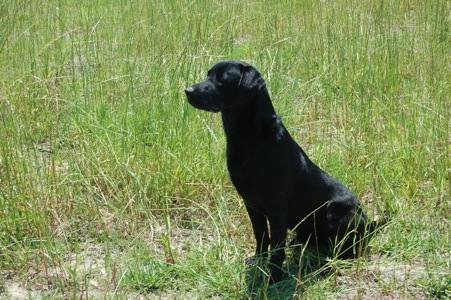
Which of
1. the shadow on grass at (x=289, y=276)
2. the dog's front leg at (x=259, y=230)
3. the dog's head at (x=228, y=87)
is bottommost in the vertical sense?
the shadow on grass at (x=289, y=276)

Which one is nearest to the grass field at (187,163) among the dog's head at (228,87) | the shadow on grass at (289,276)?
the shadow on grass at (289,276)

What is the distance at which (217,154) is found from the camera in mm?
4000

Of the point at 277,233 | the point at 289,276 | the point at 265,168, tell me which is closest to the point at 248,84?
the point at 265,168

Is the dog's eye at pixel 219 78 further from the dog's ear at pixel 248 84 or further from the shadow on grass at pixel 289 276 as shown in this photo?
the shadow on grass at pixel 289 276

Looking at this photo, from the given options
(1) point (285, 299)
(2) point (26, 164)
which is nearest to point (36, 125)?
(2) point (26, 164)

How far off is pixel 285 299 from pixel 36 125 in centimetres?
241

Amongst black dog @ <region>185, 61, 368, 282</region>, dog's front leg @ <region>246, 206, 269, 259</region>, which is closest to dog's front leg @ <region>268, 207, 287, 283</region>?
black dog @ <region>185, 61, 368, 282</region>

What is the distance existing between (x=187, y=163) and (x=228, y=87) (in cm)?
118

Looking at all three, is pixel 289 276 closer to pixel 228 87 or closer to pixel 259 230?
pixel 259 230

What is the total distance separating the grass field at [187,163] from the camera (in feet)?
10.3

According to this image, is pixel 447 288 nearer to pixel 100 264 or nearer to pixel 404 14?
pixel 100 264

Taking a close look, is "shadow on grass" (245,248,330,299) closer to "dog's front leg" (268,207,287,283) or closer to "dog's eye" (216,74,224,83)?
"dog's front leg" (268,207,287,283)

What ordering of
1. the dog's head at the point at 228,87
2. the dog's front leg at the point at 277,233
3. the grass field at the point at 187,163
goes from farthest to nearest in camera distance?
the grass field at the point at 187,163
the dog's front leg at the point at 277,233
the dog's head at the point at 228,87

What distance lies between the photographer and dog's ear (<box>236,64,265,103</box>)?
2.82 m
